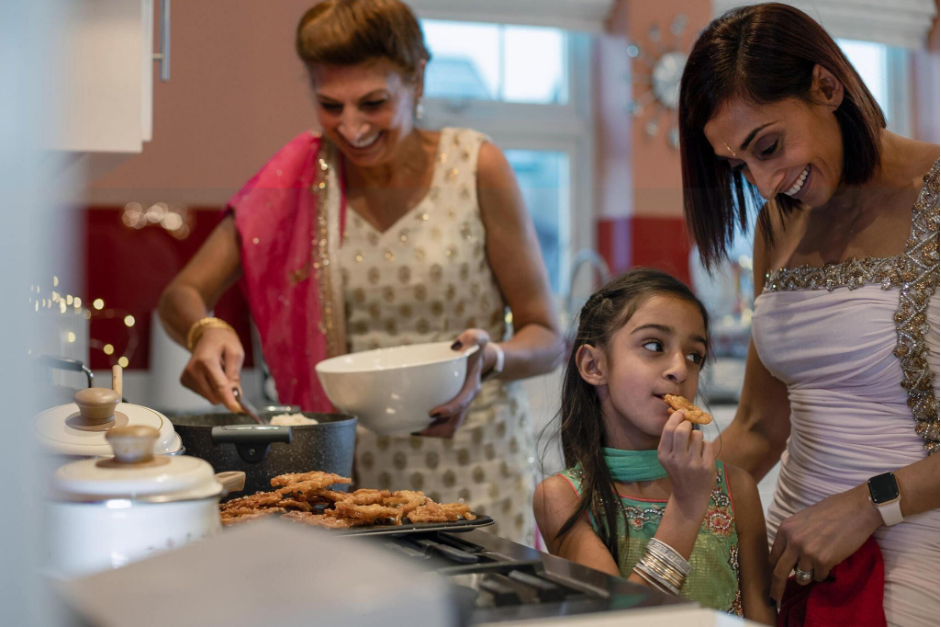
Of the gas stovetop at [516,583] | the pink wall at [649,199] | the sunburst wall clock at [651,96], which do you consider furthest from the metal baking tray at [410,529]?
the sunburst wall clock at [651,96]

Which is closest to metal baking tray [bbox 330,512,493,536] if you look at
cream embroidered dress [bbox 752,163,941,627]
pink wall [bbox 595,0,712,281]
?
cream embroidered dress [bbox 752,163,941,627]

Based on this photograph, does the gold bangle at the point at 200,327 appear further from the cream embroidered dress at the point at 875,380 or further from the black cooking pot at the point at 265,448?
the cream embroidered dress at the point at 875,380

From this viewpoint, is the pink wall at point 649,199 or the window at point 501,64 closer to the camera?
the pink wall at point 649,199

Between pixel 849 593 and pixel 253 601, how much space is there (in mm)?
675

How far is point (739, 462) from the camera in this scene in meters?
1.03

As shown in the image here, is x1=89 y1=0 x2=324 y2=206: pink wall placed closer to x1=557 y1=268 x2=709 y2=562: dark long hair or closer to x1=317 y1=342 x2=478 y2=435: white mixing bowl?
x1=317 y1=342 x2=478 y2=435: white mixing bowl

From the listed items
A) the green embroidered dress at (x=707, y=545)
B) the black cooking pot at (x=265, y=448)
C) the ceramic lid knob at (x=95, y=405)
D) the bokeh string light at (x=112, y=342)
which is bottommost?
the green embroidered dress at (x=707, y=545)

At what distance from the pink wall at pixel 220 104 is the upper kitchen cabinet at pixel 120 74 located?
16 mm

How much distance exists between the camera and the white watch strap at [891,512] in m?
0.84

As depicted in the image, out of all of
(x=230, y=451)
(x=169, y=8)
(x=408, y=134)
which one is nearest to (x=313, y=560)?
(x=230, y=451)

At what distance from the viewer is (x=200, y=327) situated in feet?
3.86

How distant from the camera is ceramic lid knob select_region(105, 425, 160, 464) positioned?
1.53ft

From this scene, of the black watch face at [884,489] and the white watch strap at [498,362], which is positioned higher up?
the white watch strap at [498,362]

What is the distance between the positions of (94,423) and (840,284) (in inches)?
27.6
